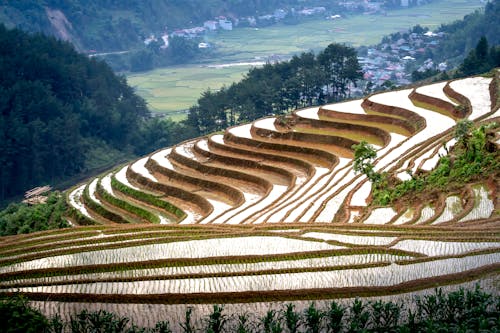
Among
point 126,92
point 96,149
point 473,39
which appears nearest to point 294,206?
point 96,149

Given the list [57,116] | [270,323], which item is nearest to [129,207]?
[270,323]

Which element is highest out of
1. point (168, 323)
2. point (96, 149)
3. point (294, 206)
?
point (168, 323)

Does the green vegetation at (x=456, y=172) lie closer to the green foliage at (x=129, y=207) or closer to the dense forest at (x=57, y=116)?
the green foliage at (x=129, y=207)

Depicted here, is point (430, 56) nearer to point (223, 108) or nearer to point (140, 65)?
point (223, 108)

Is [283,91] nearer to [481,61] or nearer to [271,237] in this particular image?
[481,61]

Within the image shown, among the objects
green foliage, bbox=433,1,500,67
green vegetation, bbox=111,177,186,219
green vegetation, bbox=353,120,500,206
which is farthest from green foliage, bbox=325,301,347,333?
green foliage, bbox=433,1,500,67

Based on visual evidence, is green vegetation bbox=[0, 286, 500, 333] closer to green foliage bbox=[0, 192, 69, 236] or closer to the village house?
green foliage bbox=[0, 192, 69, 236]
